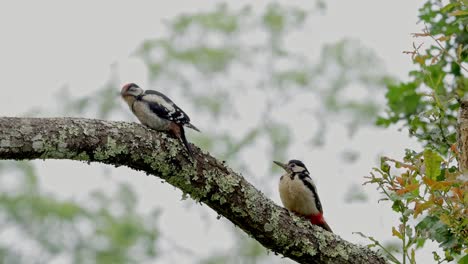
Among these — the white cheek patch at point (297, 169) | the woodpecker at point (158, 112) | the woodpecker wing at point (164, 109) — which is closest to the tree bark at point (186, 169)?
the woodpecker at point (158, 112)

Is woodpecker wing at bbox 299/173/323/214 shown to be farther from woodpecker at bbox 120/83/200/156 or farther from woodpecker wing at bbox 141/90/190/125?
woodpecker wing at bbox 141/90/190/125

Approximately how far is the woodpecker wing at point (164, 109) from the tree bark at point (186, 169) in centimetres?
84

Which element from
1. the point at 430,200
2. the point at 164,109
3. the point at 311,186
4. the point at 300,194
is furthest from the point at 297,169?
the point at 430,200

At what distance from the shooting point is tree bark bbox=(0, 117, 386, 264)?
8.89ft

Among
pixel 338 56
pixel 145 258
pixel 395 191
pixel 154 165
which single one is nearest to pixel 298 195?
pixel 154 165

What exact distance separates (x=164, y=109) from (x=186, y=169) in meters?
1.09

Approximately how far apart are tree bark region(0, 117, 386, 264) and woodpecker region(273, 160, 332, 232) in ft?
4.51

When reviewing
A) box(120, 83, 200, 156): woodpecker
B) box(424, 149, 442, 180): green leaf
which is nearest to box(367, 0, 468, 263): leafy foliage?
box(424, 149, 442, 180): green leaf

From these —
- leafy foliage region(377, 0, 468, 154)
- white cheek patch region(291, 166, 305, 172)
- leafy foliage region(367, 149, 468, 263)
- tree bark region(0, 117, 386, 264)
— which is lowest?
leafy foliage region(367, 149, 468, 263)

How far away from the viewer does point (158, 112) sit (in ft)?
13.2

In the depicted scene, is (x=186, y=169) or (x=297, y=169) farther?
(x=297, y=169)

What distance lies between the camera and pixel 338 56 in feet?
45.9

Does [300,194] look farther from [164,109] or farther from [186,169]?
[186,169]

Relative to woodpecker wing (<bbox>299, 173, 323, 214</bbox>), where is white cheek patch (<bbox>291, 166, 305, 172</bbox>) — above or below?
above
